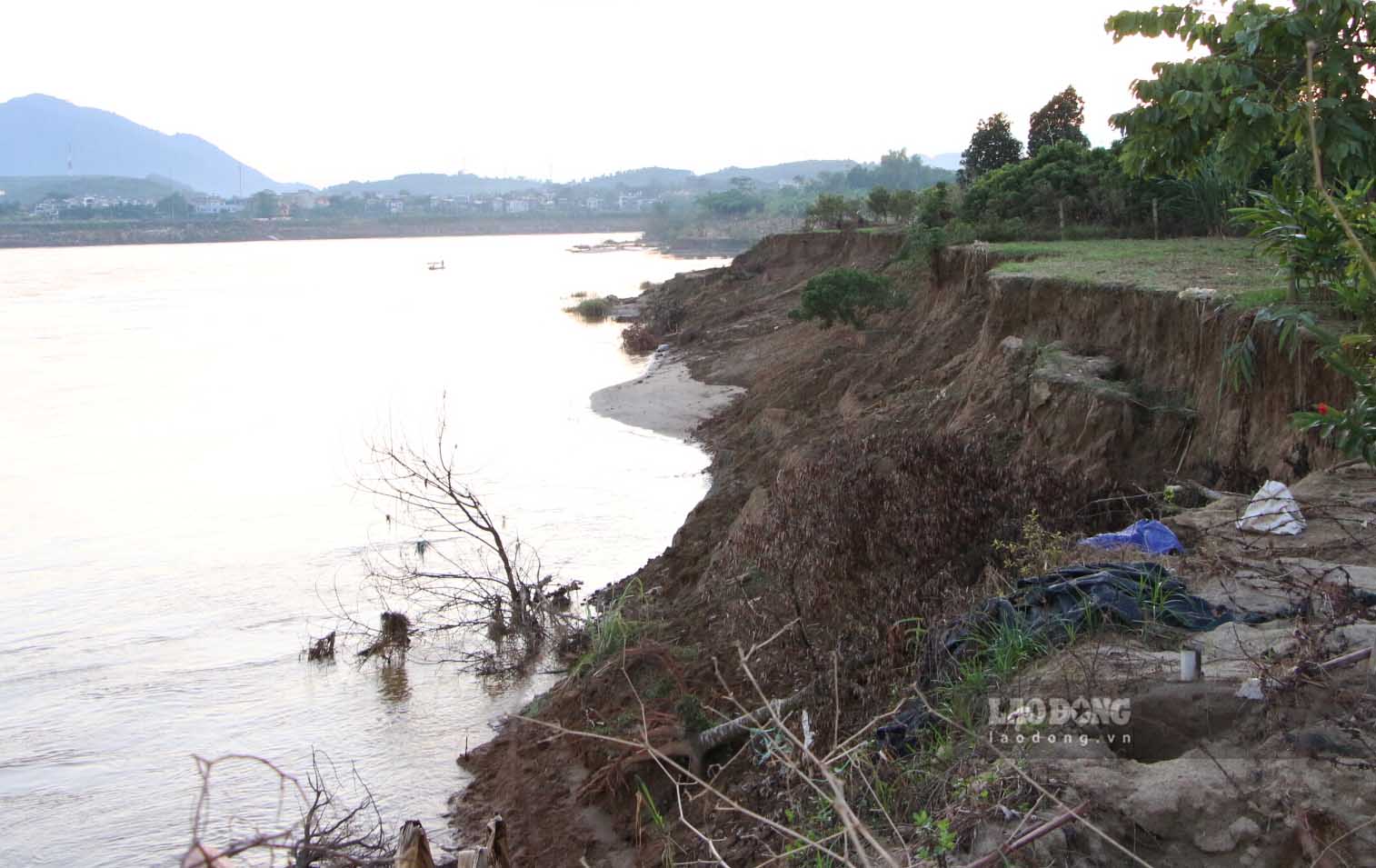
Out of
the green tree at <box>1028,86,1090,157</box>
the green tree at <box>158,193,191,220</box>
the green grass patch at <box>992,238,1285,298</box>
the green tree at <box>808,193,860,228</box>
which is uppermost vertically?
the green tree at <box>158,193,191,220</box>

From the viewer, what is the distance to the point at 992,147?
33156 millimetres

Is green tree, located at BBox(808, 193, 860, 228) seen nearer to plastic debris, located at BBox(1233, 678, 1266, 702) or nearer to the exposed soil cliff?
the exposed soil cliff

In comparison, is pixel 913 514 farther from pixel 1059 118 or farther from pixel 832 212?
pixel 832 212

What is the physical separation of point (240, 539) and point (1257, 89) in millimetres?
15182

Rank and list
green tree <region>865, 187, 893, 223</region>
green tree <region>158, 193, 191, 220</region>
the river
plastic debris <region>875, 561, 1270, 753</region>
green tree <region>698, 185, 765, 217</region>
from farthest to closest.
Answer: green tree <region>158, 193, 191, 220</region> < green tree <region>698, 185, 765, 217</region> < green tree <region>865, 187, 893, 223</region> < the river < plastic debris <region>875, 561, 1270, 753</region>

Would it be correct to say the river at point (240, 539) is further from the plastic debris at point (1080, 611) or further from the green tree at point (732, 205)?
the green tree at point (732, 205)

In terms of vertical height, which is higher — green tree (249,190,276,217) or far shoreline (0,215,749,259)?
green tree (249,190,276,217)

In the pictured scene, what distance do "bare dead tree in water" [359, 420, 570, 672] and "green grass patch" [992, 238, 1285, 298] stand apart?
22.9 feet

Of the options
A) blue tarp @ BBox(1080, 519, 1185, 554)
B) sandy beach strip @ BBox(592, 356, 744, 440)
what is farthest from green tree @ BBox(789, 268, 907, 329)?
blue tarp @ BBox(1080, 519, 1185, 554)

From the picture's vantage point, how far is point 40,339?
48.0 m

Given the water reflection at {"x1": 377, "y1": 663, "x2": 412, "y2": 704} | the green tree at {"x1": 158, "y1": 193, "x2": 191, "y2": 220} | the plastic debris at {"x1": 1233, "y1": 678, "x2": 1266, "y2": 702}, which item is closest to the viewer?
the plastic debris at {"x1": 1233, "y1": 678, "x2": 1266, "y2": 702}

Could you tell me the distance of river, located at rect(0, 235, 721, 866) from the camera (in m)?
10.1

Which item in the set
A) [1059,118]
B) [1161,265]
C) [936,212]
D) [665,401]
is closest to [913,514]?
[1161,265]

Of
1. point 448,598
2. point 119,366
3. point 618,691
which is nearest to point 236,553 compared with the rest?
point 448,598
